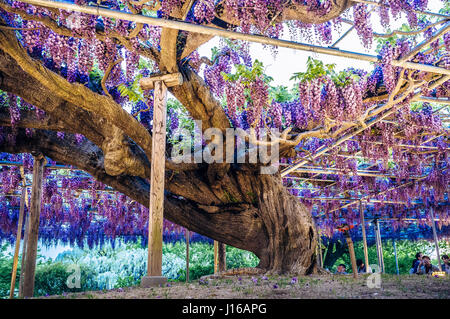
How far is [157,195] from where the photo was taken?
3756 mm

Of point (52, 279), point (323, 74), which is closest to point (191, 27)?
point (323, 74)

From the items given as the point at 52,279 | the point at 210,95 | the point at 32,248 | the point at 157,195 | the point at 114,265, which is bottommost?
the point at 52,279

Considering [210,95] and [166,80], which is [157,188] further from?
[210,95]

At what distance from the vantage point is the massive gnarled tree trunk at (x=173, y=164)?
4.16 meters

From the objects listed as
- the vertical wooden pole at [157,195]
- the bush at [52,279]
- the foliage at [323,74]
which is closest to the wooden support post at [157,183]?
the vertical wooden pole at [157,195]

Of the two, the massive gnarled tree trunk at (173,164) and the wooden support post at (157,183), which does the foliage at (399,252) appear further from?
the wooden support post at (157,183)

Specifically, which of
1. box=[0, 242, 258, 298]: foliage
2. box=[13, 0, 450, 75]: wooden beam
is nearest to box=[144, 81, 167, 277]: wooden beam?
box=[13, 0, 450, 75]: wooden beam

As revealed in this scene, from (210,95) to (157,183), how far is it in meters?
1.68

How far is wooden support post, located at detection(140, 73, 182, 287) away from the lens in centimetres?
362

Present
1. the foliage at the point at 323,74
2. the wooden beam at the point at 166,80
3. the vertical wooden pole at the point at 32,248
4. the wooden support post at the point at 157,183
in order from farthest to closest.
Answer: the vertical wooden pole at the point at 32,248 → the foliage at the point at 323,74 → the wooden beam at the point at 166,80 → the wooden support post at the point at 157,183

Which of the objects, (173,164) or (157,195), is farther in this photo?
(173,164)
